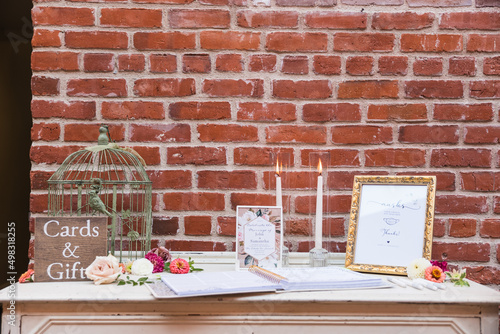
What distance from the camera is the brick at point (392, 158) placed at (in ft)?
4.67

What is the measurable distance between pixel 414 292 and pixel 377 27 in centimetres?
91

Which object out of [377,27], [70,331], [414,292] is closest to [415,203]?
[414,292]

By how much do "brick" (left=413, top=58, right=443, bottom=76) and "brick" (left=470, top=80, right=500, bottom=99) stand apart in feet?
0.41

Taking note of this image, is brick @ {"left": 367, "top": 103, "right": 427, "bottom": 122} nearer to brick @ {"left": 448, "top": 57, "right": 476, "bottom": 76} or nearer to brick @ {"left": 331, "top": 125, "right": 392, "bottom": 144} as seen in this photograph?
brick @ {"left": 331, "top": 125, "right": 392, "bottom": 144}

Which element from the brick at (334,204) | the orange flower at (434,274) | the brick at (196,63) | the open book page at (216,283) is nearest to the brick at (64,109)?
the brick at (196,63)

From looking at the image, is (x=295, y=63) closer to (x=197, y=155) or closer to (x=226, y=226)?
(x=197, y=155)

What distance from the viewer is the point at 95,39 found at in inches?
55.7

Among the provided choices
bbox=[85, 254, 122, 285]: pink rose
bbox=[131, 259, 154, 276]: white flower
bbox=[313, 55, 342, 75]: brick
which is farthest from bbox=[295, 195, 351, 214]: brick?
bbox=[85, 254, 122, 285]: pink rose

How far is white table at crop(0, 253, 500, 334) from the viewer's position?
3.20ft

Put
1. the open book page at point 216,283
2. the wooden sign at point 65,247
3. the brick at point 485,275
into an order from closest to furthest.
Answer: the open book page at point 216,283, the wooden sign at point 65,247, the brick at point 485,275

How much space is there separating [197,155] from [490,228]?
1047 mm

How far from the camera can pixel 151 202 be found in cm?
137

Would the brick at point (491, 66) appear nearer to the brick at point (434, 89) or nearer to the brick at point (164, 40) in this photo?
the brick at point (434, 89)

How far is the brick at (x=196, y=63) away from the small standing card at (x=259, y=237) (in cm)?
54
